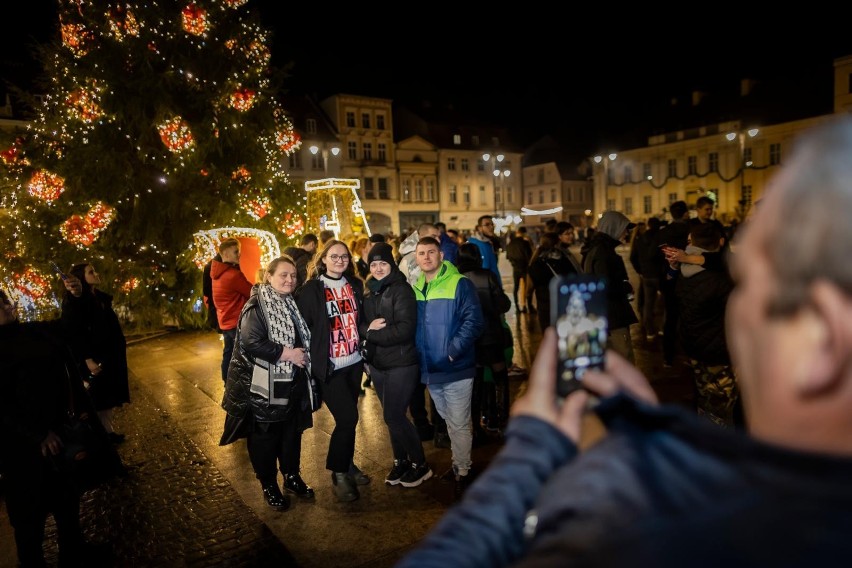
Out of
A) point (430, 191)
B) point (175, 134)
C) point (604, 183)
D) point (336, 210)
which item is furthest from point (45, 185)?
point (604, 183)

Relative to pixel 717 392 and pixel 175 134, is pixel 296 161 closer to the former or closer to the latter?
pixel 175 134

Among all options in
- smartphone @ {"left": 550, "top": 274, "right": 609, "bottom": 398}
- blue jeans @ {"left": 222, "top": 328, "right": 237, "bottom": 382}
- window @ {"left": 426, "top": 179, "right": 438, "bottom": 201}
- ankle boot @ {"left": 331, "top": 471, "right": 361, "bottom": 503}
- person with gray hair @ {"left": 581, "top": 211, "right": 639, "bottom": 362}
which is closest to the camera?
smartphone @ {"left": 550, "top": 274, "right": 609, "bottom": 398}

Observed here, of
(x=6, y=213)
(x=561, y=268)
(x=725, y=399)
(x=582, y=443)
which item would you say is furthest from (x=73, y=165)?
(x=582, y=443)

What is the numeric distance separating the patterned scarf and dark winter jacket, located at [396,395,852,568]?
3.71 m

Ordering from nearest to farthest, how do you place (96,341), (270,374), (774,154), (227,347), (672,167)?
(270,374) → (96,341) → (227,347) → (774,154) → (672,167)

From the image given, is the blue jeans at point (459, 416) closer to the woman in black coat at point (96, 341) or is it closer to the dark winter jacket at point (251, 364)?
the dark winter jacket at point (251, 364)

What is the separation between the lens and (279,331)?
465 cm

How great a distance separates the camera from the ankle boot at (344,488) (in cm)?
473

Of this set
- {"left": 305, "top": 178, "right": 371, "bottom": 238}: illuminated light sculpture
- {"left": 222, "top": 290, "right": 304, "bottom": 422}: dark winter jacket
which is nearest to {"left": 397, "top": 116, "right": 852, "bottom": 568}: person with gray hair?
{"left": 222, "top": 290, "right": 304, "bottom": 422}: dark winter jacket

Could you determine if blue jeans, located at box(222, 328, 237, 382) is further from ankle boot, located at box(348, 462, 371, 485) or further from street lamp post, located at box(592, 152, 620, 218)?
street lamp post, located at box(592, 152, 620, 218)

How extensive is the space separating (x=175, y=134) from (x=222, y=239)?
2.85 m

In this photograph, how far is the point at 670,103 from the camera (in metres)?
54.1

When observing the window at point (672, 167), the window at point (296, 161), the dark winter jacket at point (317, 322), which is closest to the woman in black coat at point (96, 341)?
the dark winter jacket at point (317, 322)

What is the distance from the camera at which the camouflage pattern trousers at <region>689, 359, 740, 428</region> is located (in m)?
4.43
